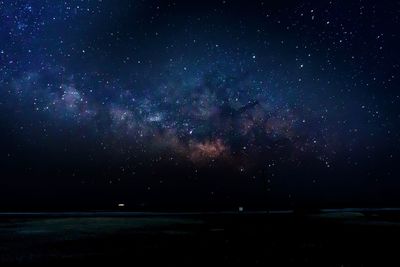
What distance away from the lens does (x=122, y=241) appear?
33125 millimetres

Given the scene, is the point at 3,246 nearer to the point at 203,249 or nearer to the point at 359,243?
the point at 203,249

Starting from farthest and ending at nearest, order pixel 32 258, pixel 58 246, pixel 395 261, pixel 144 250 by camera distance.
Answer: pixel 58 246 → pixel 144 250 → pixel 32 258 → pixel 395 261

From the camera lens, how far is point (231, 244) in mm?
30750

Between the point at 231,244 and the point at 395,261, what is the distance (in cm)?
1173

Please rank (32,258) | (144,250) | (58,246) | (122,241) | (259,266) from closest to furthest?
(259,266) < (32,258) < (144,250) < (58,246) < (122,241)

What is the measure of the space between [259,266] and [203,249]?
739cm

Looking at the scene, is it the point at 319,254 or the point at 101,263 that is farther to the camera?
the point at 319,254

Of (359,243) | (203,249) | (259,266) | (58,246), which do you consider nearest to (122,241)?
(58,246)

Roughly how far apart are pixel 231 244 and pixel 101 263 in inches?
453

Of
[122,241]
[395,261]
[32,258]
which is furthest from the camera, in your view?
[122,241]

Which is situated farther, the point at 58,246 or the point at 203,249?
the point at 58,246

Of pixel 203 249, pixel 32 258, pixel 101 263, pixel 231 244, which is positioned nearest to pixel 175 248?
pixel 203 249

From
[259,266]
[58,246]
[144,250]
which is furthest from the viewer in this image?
[58,246]

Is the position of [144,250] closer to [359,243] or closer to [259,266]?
[259,266]
